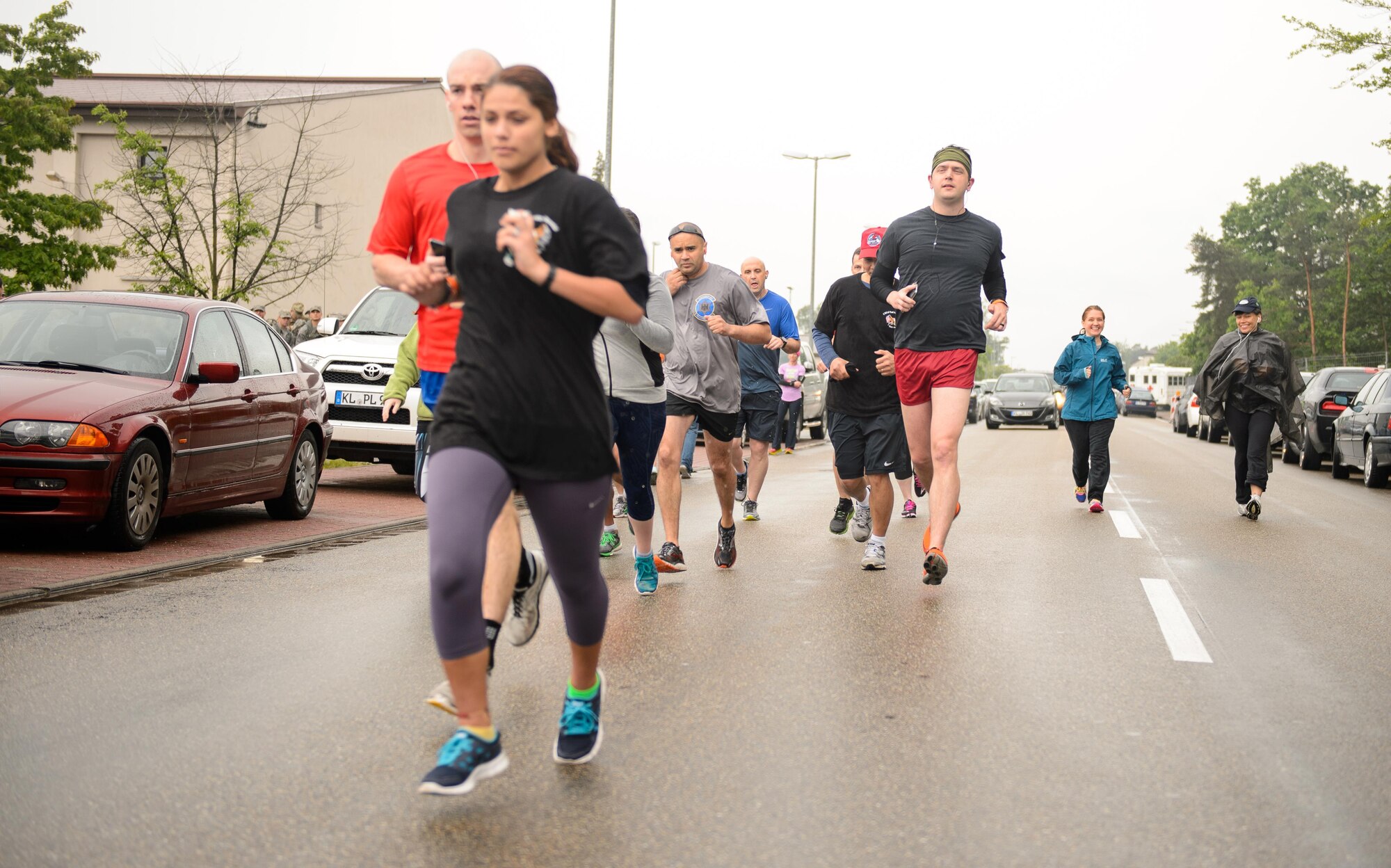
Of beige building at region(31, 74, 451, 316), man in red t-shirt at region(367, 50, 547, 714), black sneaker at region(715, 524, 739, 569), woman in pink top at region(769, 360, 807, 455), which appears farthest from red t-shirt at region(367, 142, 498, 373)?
beige building at region(31, 74, 451, 316)

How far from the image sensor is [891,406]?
29.1ft

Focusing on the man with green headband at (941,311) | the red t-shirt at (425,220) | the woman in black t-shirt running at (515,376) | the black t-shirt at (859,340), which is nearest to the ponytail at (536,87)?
the woman in black t-shirt running at (515,376)

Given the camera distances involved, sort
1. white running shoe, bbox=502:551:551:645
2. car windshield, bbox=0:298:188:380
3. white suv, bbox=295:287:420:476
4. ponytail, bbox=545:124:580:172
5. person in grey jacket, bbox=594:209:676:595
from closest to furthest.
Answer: ponytail, bbox=545:124:580:172 → white running shoe, bbox=502:551:551:645 → person in grey jacket, bbox=594:209:676:595 → car windshield, bbox=0:298:188:380 → white suv, bbox=295:287:420:476

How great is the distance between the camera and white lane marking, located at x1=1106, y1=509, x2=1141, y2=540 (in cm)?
1077

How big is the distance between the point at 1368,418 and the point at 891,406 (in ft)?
37.9

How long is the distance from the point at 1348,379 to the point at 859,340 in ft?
52.1

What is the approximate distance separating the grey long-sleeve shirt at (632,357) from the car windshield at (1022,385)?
32.6 metres

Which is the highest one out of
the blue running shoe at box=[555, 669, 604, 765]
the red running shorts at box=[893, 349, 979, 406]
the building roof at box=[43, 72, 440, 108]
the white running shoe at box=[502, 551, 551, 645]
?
the building roof at box=[43, 72, 440, 108]

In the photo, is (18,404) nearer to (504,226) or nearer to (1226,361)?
(504,226)

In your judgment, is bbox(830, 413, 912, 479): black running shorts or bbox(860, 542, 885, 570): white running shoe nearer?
bbox(860, 542, 885, 570): white running shoe

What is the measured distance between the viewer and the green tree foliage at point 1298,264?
83438 mm

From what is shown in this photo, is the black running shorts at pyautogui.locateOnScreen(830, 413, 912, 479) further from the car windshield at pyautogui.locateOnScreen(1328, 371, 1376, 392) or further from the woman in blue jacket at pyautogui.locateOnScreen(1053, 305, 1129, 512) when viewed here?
the car windshield at pyautogui.locateOnScreen(1328, 371, 1376, 392)

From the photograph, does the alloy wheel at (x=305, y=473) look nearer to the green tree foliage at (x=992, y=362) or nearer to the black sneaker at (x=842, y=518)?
the black sneaker at (x=842, y=518)

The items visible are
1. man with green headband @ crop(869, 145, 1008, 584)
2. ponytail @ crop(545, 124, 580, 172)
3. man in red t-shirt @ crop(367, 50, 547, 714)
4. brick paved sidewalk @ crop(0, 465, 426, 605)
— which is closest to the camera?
ponytail @ crop(545, 124, 580, 172)
